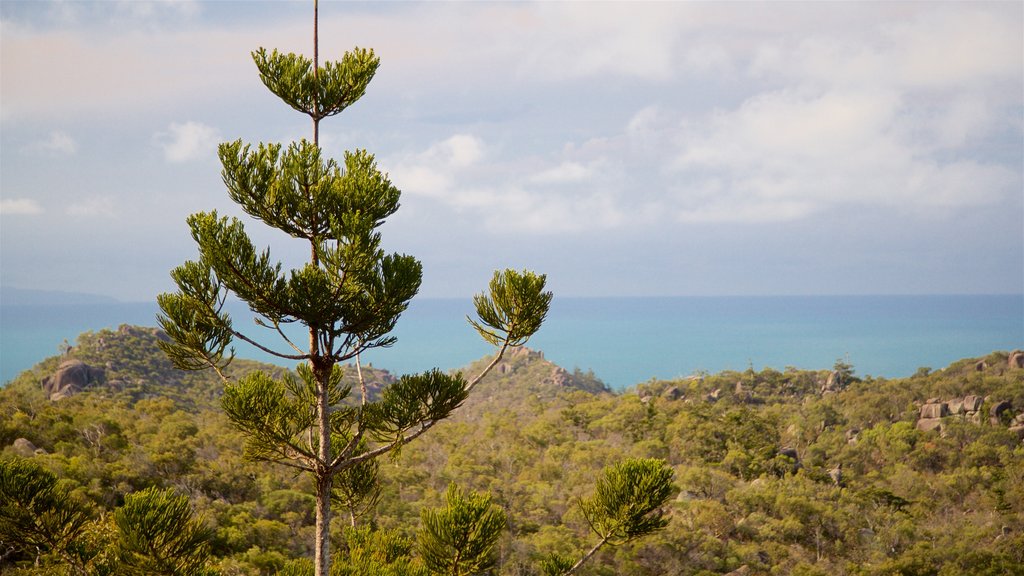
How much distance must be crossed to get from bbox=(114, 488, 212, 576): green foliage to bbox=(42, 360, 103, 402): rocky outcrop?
132ft

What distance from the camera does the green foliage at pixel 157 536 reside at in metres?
4.34

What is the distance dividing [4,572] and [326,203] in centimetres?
1337

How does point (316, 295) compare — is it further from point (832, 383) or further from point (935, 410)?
point (832, 383)

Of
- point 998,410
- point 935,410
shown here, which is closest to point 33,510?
point 935,410

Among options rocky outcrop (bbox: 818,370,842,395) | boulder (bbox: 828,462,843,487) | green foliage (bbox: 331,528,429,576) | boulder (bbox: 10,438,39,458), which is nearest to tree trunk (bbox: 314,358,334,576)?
green foliage (bbox: 331,528,429,576)

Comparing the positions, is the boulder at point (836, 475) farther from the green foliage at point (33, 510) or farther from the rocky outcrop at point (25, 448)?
the green foliage at point (33, 510)

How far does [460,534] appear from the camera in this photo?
15.7 feet

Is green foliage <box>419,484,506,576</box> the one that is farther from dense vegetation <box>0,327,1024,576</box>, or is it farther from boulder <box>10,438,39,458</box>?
boulder <box>10,438,39,458</box>

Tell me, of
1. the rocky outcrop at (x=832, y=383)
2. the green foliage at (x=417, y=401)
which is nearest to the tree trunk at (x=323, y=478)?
the green foliage at (x=417, y=401)

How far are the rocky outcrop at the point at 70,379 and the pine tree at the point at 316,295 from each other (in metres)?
41.1

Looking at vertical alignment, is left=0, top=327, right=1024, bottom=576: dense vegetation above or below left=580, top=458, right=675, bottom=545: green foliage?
below

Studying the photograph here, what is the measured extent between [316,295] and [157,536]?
2185mm

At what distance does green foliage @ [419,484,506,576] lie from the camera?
479 centimetres

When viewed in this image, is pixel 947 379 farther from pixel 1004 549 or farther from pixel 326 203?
pixel 326 203
